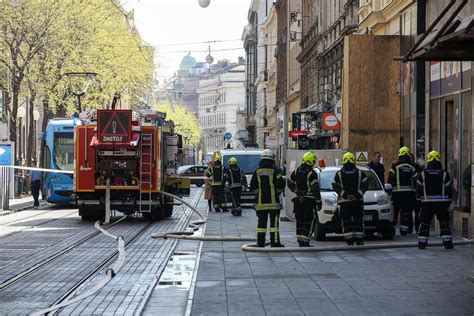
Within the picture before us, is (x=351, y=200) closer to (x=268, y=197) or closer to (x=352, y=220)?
(x=352, y=220)

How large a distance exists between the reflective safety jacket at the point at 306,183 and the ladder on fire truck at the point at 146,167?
838 cm

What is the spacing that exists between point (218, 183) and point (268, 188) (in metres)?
14.5

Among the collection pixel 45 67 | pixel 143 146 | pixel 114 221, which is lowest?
pixel 114 221

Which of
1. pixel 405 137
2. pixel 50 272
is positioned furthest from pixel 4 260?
pixel 405 137

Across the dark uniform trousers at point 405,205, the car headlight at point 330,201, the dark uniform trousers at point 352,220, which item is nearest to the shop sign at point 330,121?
the dark uniform trousers at point 405,205

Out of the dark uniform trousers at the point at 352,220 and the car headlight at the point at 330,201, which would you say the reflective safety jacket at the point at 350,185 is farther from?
the car headlight at the point at 330,201

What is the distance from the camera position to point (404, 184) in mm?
20047

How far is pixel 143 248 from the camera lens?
Result: 1809 cm

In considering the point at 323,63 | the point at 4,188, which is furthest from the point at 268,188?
Result: the point at 323,63

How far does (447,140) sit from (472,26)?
36.7ft

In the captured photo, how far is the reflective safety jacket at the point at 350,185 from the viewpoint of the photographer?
17.6m

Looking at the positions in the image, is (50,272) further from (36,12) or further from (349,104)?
(36,12)

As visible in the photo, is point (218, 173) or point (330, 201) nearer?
point (330, 201)

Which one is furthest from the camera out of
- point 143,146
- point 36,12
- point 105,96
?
point 105,96
